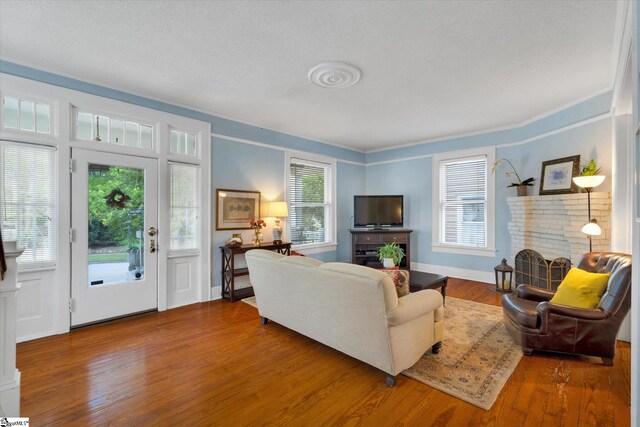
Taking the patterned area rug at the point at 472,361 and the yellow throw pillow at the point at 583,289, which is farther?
the yellow throw pillow at the point at 583,289

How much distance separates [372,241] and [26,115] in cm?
511

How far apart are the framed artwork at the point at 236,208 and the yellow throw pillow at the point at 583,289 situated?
12.9ft

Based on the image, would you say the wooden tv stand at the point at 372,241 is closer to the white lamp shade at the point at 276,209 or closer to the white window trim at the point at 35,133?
the white lamp shade at the point at 276,209

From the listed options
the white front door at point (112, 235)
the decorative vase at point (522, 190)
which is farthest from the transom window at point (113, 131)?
the decorative vase at point (522, 190)

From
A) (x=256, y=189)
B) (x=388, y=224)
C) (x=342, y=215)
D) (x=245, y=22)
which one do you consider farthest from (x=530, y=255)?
(x=245, y=22)

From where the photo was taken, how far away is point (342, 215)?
638cm

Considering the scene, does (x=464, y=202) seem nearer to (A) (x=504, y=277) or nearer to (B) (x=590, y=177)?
(A) (x=504, y=277)

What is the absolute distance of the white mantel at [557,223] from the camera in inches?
133

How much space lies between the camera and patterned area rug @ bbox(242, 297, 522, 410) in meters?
2.14

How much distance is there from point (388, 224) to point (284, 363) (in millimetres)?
4051

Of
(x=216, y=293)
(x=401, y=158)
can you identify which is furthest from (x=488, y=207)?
(x=216, y=293)

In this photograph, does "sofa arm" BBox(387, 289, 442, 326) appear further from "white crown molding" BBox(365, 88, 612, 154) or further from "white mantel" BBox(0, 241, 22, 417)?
"white crown molding" BBox(365, 88, 612, 154)

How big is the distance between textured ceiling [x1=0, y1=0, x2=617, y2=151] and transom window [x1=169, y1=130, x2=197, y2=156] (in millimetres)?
398

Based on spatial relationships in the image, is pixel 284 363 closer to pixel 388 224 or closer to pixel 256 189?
pixel 256 189
